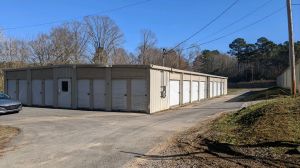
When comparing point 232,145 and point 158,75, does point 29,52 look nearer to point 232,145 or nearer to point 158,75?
point 158,75

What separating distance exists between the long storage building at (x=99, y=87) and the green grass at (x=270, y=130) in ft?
38.7

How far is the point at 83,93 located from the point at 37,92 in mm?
5150

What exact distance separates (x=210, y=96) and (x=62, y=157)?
134ft

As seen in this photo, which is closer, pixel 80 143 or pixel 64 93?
pixel 80 143

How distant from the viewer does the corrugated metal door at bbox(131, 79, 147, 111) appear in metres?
24.8

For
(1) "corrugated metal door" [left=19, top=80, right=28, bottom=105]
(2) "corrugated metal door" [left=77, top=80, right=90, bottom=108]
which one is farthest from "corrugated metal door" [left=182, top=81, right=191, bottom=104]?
(1) "corrugated metal door" [left=19, top=80, right=28, bottom=105]

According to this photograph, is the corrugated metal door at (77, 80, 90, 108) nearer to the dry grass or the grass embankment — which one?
the grass embankment

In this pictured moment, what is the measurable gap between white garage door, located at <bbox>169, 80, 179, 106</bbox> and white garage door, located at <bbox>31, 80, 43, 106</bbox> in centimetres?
998

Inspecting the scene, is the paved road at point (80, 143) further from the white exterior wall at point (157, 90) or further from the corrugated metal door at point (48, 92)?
the corrugated metal door at point (48, 92)

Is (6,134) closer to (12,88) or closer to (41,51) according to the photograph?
(12,88)

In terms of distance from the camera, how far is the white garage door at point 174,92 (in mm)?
30156

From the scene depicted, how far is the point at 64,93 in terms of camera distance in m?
28.0

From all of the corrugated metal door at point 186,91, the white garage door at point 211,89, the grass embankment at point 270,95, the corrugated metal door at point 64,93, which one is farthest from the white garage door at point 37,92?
the white garage door at point 211,89

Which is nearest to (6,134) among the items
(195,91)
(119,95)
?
(119,95)
